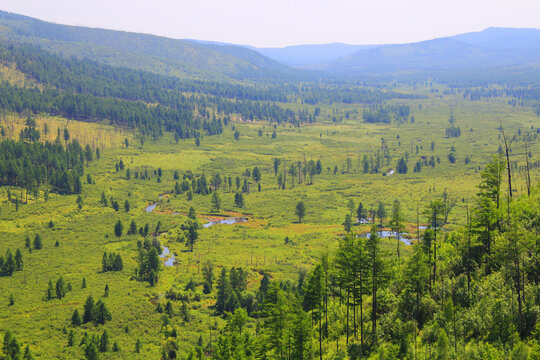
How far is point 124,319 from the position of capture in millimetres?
77500

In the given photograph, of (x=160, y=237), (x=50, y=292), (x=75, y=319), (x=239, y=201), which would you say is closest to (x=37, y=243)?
(x=50, y=292)

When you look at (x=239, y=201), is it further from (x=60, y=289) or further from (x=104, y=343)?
(x=104, y=343)

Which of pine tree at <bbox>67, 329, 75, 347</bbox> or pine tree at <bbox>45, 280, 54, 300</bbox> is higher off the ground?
pine tree at <bbox>45, 280, 54, 300</bbox>

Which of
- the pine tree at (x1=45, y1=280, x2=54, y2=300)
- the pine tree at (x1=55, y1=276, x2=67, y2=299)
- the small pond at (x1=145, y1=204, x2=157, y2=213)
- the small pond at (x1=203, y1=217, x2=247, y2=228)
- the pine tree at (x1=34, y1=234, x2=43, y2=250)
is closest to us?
the pine tree at (x1=45, y1=280, x2=54, y2=300)

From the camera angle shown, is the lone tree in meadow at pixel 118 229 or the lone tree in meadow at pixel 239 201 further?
the lone tree in meadow at pixel 239 201

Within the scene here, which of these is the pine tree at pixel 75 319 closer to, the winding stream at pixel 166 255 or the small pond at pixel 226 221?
the winding stream at pixel 166 255

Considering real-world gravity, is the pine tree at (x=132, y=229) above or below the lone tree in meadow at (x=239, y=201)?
below

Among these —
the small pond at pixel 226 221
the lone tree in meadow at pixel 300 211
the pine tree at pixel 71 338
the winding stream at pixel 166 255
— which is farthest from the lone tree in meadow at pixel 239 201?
the pine tree at pixel 71 338

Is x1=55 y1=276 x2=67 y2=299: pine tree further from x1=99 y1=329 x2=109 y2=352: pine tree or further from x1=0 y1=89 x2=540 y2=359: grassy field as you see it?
x1=99 y1=329 x2=109 y2=352: pine tree

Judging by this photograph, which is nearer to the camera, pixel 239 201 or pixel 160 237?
pixel 160 237

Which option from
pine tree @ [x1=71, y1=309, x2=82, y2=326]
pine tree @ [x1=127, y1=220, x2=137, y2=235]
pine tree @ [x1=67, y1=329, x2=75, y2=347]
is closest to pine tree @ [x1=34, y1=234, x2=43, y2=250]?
pine tree @ [x1=127, y1=220, x2=137, y2=235]

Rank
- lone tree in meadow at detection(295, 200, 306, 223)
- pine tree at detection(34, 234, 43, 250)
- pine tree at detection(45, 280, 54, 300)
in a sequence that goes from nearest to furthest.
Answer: pine tree at detection(45, 280, 54, 300), pine tree at detection(34, 234, 43, 250), lone tree in meadow at detection(295, 200, 306, 223)

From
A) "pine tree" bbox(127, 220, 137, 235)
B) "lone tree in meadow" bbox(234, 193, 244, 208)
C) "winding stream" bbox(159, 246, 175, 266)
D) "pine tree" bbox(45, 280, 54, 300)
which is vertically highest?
"lone tree in meadow" bbox(234, 193, 244, 208)

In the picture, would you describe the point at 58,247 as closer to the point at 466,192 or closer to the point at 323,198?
the point at 323,198
